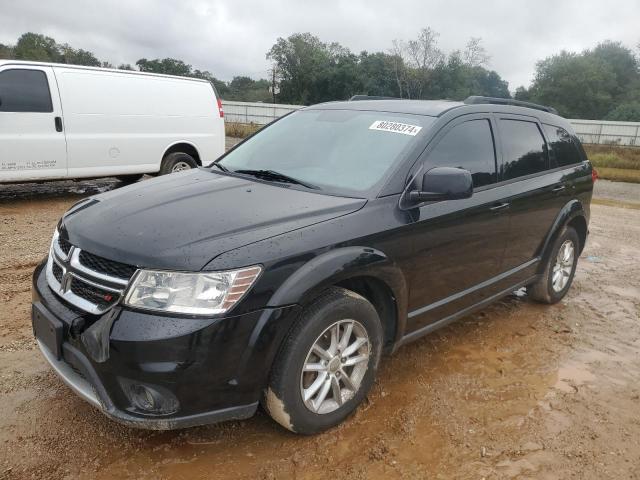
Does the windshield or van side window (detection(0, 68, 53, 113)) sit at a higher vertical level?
van side window (detection(0, 68, 53, 113))

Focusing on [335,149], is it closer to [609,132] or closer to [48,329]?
[48,329]

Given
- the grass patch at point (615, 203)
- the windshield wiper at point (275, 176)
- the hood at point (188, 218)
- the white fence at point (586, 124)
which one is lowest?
the grass patch at point (615, 203)

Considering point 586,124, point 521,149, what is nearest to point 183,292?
point 521,149

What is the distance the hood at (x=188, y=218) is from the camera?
7.41ft

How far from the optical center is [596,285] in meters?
5.56

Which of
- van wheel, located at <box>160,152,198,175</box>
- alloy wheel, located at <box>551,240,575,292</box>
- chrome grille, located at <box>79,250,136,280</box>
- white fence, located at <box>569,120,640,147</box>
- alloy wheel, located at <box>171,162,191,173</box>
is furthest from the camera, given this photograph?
white fence, located at <box>569,120,640,147</box>

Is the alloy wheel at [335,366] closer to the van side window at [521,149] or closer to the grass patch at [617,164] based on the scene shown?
the van side window at [521,149]

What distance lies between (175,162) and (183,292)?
23.0 ft

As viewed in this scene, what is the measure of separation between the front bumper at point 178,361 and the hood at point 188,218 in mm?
281

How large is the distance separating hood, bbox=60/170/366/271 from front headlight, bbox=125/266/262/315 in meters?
0.05

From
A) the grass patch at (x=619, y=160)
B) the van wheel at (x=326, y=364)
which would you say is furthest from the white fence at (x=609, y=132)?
the van wheel at (x=326, y=364)

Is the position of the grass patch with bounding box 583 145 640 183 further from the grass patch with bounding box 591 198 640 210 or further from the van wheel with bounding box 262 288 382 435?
the van wheel with bounding box 262 288 382 435

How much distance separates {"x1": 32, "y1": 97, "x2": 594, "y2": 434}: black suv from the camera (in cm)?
219

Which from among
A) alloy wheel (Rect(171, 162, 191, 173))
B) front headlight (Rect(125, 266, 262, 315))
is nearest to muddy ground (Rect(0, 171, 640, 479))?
front headlight (Rect(125, 266, 262, 315))
